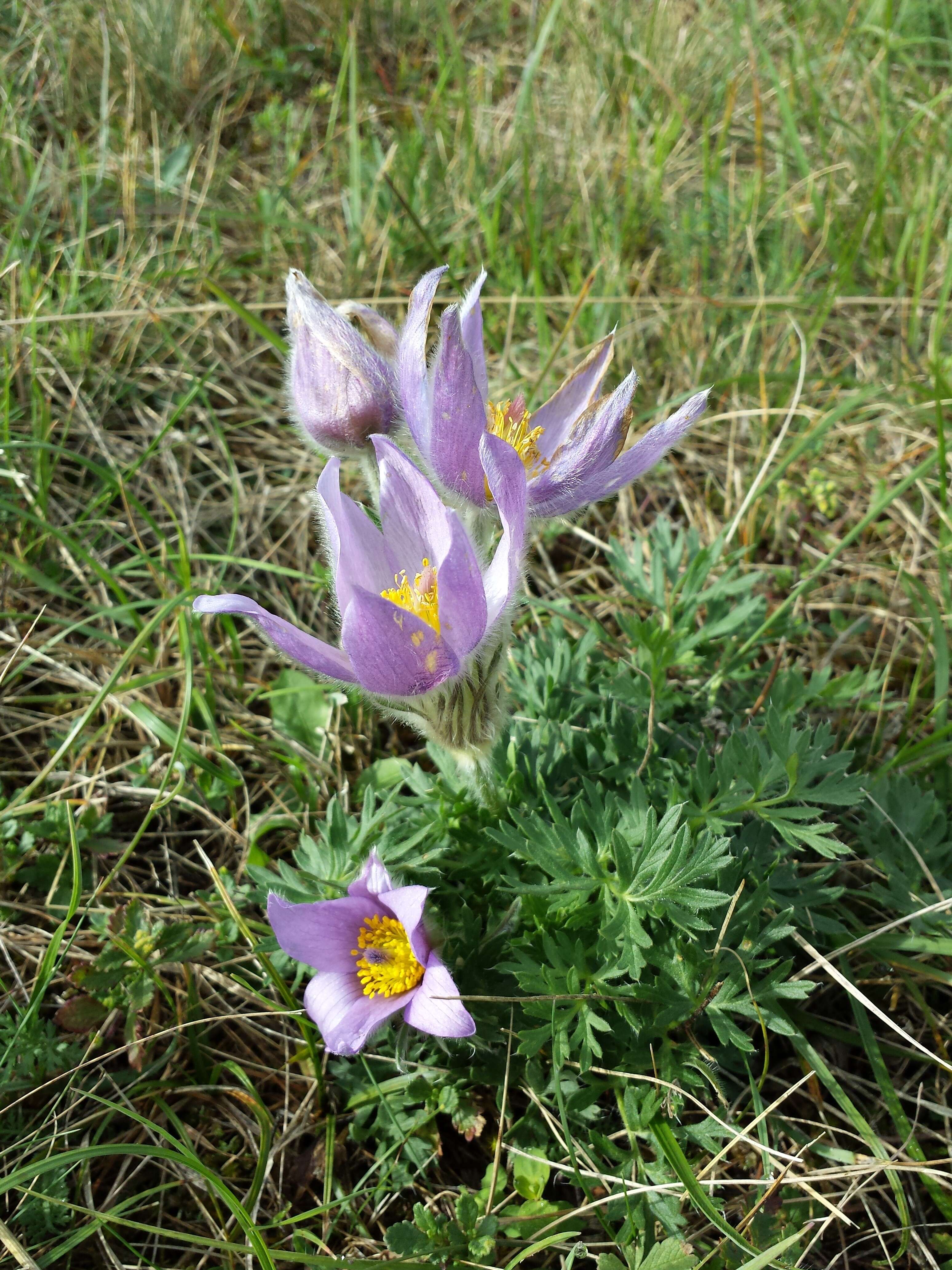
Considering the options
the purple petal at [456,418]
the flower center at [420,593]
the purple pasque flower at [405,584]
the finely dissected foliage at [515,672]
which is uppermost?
the purple petal at [456,418]

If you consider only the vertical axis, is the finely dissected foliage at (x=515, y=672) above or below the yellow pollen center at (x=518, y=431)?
below

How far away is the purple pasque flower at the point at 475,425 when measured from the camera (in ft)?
5.00

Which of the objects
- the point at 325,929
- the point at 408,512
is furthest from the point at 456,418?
the point at 325,929

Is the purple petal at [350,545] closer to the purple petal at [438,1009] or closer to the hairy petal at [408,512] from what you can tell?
the hairy petal at [408,512]

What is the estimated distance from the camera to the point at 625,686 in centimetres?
216

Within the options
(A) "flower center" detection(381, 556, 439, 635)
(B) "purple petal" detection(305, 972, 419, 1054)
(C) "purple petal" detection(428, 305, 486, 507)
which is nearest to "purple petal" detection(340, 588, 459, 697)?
(A) "flower center" detection(381, 556, 439, 635)

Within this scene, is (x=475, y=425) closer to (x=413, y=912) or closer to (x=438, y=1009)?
(x=413, y=912)

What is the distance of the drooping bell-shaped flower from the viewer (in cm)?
138

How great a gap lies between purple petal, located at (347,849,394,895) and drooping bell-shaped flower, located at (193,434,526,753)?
0.24 meters

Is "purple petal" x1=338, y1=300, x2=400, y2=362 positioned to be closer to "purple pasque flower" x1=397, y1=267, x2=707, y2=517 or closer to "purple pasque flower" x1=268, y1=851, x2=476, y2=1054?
"purple pasque flower" x1=397, y1=267, x2=707, y2=517

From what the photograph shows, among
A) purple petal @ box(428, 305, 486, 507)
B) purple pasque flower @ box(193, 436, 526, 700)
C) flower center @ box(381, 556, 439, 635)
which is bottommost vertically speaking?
flower center @ box(381, 556, 439, 635)

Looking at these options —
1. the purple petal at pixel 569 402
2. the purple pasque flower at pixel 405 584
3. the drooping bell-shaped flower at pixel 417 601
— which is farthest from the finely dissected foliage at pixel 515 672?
the purple petal at pixel 569 402

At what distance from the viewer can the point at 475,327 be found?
1636 millimetres

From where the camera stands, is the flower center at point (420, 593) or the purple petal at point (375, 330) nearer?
the flower center at point (420, 593)
